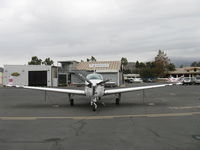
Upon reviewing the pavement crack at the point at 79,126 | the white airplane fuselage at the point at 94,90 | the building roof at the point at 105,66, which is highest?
the building roof at the point at 105,66

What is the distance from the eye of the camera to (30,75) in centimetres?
5022

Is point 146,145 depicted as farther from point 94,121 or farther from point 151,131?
point 94,121

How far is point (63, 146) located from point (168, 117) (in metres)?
5.77

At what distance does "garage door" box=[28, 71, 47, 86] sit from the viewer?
49.8 metres

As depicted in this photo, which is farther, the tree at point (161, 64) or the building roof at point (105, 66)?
the tree at point (161, 64)

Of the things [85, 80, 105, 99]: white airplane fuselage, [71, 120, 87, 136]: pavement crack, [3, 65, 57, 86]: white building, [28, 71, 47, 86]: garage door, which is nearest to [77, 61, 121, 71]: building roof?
[3, 65, 57, 86]: white building

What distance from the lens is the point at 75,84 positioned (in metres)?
48.4

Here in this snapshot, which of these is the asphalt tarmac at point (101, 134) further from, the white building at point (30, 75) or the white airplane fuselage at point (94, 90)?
the white building at point (30, 75)

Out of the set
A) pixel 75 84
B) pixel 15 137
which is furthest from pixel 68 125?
pixel 75 84

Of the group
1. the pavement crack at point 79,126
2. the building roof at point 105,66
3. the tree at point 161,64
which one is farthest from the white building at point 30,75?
the tree at point 161,64

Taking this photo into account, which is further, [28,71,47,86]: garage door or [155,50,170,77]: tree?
[155,50,170,77]: tree

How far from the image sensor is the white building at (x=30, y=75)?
49.6 m

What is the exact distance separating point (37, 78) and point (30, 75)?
1.71 m

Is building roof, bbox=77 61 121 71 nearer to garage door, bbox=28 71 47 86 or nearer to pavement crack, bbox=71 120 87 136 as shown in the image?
garage door, bbox=28 71 47 86
